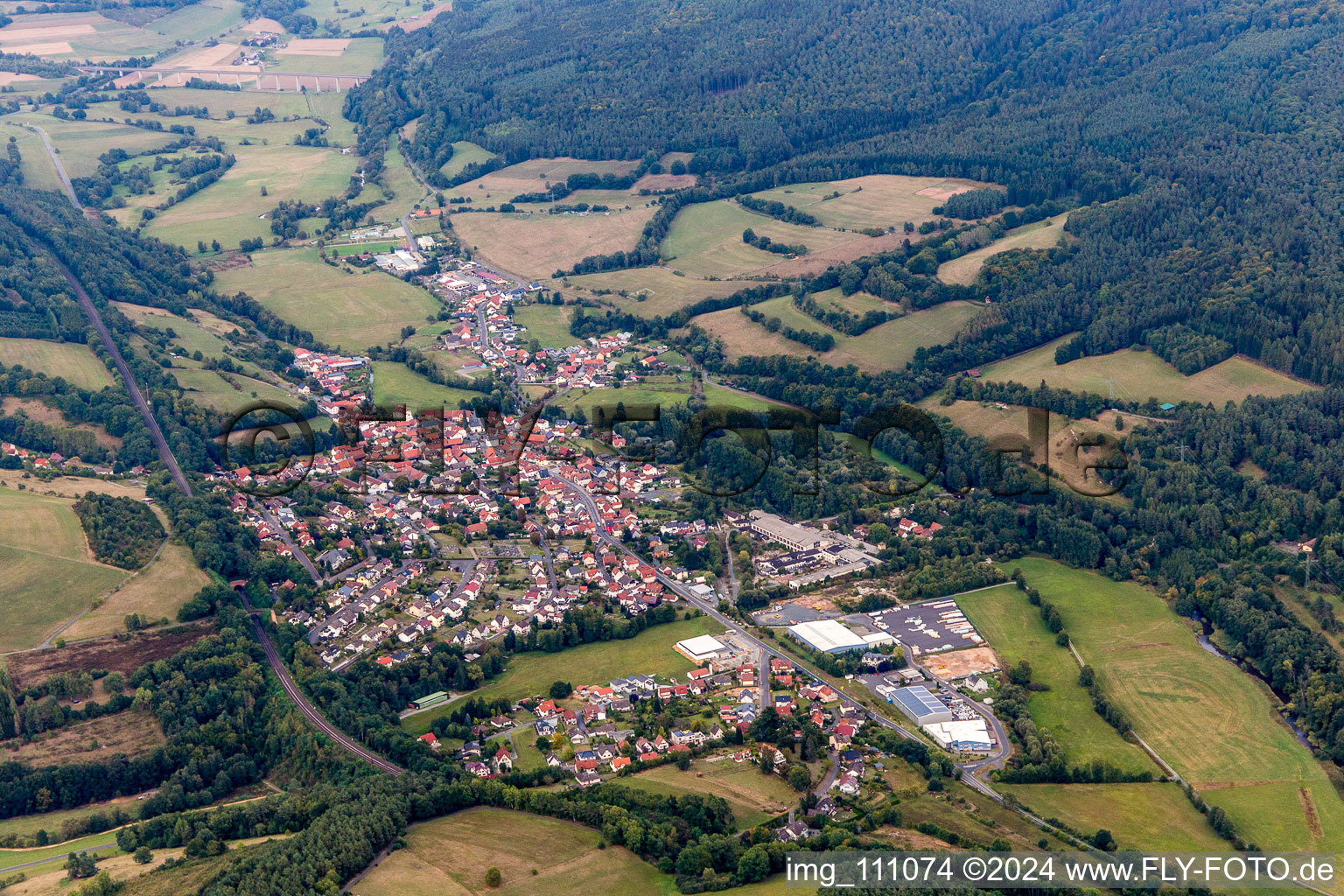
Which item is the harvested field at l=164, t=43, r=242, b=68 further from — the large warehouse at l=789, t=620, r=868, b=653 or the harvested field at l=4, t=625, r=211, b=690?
the large warehouse at l=789, t=620, r=868, b=653

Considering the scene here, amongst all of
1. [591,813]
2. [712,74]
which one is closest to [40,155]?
[712,74]

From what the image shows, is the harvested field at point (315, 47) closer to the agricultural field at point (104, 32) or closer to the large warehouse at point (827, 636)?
the agricultural field at point (104, 32)

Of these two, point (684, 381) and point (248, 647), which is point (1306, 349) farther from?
point (248, 647)

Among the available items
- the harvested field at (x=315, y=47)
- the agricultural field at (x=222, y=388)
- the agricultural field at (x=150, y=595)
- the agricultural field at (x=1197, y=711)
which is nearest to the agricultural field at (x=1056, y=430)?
the agricultural field at (x=1197, y=711)

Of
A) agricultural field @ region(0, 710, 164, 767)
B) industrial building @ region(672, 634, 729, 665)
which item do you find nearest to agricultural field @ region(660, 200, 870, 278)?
industrial building @ region(672, 634, 729, 665)

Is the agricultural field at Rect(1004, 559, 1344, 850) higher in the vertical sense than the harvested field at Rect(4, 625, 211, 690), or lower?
lower

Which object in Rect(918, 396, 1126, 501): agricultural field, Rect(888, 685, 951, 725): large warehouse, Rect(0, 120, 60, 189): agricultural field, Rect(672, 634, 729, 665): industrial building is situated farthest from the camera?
Rect(0, 120, 60, 189): agricultural field
